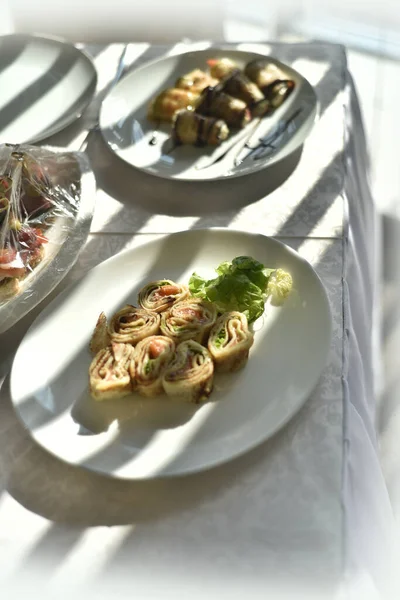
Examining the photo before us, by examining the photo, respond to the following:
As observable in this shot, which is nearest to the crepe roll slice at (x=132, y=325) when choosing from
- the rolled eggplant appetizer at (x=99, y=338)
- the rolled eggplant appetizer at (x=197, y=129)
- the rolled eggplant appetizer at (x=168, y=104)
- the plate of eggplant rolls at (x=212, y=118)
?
the rolled eggplant appetizer at (x=99, y=338)

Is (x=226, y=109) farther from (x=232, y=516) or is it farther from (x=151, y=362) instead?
(x=232, y=516)

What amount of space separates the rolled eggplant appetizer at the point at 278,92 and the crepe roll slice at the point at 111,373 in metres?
0.79

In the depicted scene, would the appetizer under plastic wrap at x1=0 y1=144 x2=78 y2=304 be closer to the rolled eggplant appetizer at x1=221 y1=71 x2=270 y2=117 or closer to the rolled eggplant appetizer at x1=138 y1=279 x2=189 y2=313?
the rolled eggplant appetizer at x1=138 y1=279 x2=189 y2=313

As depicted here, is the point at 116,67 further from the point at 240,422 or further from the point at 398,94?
the point at 398,94

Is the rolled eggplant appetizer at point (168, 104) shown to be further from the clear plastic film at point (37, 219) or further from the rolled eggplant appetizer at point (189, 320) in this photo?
the rolled eggplant appetizer at point (189, 320)

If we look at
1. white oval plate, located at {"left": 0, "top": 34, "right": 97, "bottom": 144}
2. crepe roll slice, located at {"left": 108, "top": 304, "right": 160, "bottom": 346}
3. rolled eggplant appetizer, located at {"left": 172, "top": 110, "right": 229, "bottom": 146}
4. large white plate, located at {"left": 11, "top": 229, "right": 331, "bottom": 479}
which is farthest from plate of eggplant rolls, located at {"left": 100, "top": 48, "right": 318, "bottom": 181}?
crepe roll slice, located at {"left": 108, "top": 304, "right": 160, "bottom": 346}

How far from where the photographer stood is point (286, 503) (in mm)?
935

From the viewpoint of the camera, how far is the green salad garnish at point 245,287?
114 cm

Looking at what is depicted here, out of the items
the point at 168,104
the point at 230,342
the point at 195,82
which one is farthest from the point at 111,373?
the point at 195,82

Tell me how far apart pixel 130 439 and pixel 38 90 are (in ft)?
3.73

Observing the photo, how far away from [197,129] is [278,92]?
0.77 ft

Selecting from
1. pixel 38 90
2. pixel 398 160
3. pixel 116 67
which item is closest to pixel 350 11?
pixel 398 160

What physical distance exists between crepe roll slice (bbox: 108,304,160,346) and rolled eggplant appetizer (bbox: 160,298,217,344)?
0.02m

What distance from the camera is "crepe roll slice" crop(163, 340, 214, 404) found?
102 cm
